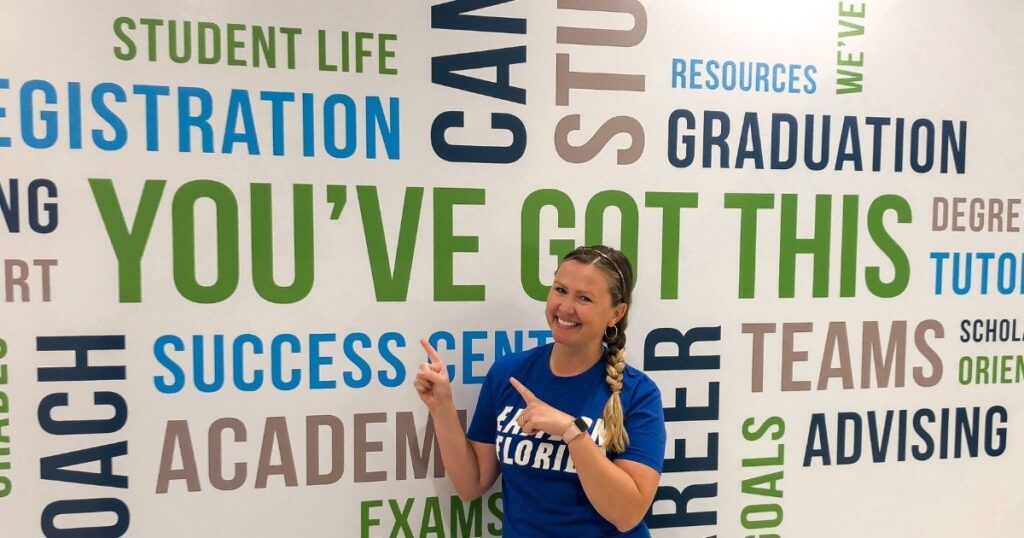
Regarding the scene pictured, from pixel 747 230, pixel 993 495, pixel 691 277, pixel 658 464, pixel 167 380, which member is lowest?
pixel 993 495

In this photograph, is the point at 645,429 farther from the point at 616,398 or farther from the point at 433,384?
the point at 433,384

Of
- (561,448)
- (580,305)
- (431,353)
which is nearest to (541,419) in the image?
(561,448)

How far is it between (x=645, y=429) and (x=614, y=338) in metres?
0.24

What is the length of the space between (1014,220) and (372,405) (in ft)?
7.27

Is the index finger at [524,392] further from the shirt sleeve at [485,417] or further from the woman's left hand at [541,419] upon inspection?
the shirt sleeve at [485,417]

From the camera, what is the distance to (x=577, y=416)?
165cm

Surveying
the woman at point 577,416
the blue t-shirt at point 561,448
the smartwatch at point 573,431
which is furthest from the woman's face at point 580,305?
the smartwatch at point 573,431

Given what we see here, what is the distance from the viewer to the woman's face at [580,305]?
164 cm

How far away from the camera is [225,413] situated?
1842 millimetres

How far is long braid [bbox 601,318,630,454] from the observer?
161 cm

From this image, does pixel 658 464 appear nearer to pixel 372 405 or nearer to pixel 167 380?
pixel 372 405

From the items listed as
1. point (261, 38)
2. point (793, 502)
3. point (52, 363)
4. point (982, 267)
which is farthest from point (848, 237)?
point (52, 363)

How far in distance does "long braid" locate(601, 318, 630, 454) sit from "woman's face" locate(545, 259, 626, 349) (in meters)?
0.07

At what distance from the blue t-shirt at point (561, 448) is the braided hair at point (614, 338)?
0.07 feet
